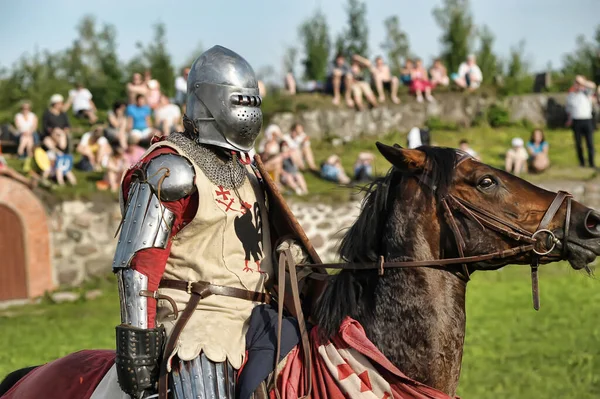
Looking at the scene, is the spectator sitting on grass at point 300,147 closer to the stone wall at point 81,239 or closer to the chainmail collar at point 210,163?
the stone wall at point 81,239

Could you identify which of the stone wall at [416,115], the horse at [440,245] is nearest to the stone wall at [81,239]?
the stone wall at [416,115]

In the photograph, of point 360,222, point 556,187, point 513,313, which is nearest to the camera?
point 360,222

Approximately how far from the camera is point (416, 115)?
76.3ft

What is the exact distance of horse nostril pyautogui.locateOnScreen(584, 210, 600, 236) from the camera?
3.92 m

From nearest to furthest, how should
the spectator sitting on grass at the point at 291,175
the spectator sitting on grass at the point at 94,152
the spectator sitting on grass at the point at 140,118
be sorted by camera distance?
1. the spectator sitting on grass at the point at 94,152
2. the spectator sitting on grass at the point at 140,118
3. the spectator sitting on grass at the point at 291,175

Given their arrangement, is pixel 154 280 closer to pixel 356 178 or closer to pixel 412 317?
pixel 412 317

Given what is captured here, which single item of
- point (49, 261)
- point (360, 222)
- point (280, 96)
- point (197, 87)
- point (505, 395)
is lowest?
point (505, 395)

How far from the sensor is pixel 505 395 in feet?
29.2

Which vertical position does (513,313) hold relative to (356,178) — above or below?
below

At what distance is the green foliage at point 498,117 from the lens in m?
23.9

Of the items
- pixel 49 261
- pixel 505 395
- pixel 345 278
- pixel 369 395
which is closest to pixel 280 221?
pixel 345 278

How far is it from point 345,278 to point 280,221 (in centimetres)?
60

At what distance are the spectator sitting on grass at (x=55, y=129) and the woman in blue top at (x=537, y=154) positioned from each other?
10.5 metres

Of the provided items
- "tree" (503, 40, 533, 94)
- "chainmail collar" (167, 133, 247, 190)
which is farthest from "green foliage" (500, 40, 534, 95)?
"chainmail collar" (167, 133, 247, 190)
